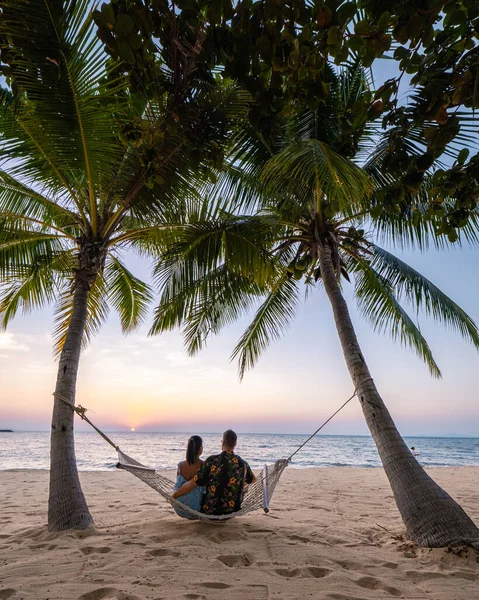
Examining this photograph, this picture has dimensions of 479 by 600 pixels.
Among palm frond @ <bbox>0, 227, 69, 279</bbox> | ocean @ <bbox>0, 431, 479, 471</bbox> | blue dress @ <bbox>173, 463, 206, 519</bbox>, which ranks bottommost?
ocean @ <bbox>0, 431, 479, 471</bbox>

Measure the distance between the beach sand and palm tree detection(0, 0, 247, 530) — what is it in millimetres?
551

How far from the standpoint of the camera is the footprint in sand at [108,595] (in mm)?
1854

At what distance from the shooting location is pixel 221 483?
3.15 metres

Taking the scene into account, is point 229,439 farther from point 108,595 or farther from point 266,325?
point 266,325

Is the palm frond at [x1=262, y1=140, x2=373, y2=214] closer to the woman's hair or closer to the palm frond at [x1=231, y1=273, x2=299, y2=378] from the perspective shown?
the woman's hair

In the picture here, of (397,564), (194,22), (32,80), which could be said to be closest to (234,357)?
(397,564)

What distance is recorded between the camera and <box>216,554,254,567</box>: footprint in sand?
2.35m

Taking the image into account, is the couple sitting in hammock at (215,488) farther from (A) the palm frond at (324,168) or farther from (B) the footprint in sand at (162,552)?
(A) the palm frond at (324,168)

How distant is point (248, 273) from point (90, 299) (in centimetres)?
236

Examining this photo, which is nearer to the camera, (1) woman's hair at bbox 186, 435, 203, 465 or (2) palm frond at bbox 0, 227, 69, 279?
(1) woman's hair at bbox 186, 435, 203, 465

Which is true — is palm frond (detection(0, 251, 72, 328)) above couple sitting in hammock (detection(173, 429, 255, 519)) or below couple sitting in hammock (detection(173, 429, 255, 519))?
above

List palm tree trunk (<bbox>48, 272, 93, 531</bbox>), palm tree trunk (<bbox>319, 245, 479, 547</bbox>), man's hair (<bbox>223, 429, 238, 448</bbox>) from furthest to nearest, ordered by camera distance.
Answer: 1. man's hair (<bbox>223, 429, 238, 448</bbox>)
2. palm tree trunk (<bbox>48, 272, 93, 531</bbox>)
3. palm tree trunk (<bbox>319, 245, 479, 547</bbox>)

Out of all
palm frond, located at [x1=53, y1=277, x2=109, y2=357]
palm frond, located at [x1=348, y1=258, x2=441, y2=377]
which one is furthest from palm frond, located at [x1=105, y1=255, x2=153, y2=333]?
palm frond, located at [x1=348, y1=258, x2=441, y2=377]

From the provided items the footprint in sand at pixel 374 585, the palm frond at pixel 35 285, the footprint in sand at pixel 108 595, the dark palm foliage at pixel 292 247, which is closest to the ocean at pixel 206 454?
the palm frond at pixel 35 285
